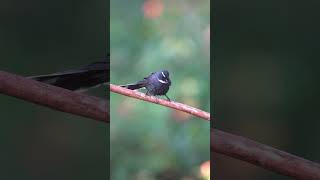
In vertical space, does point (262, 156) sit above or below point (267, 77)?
below

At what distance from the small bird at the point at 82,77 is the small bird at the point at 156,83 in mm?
260

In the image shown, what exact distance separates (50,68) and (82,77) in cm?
13

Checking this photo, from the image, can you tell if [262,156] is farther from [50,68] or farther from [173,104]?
[50,68]

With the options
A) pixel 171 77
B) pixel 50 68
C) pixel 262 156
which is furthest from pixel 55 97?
pixel 262 156

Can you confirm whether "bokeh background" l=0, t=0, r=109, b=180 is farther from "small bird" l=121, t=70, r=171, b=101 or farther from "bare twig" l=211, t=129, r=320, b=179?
"bare twig" l=211, t=129, r=320, b=179

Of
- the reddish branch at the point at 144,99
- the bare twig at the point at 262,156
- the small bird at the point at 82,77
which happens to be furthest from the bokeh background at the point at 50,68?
the bare twig at the point at 262,156

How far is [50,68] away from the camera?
2.09 meters

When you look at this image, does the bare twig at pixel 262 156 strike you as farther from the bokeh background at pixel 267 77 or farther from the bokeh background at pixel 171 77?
the bokeh background at pixel 267 77

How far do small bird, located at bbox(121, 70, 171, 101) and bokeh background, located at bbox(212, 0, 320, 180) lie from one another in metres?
0.35

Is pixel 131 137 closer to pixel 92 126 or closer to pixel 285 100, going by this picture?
pixel 92 126

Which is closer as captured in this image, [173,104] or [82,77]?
[173,104]

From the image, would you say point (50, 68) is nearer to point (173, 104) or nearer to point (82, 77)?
point (82, 77)

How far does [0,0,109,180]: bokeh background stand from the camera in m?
2.08

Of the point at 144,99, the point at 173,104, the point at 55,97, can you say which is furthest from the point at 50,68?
the point at 173,104
